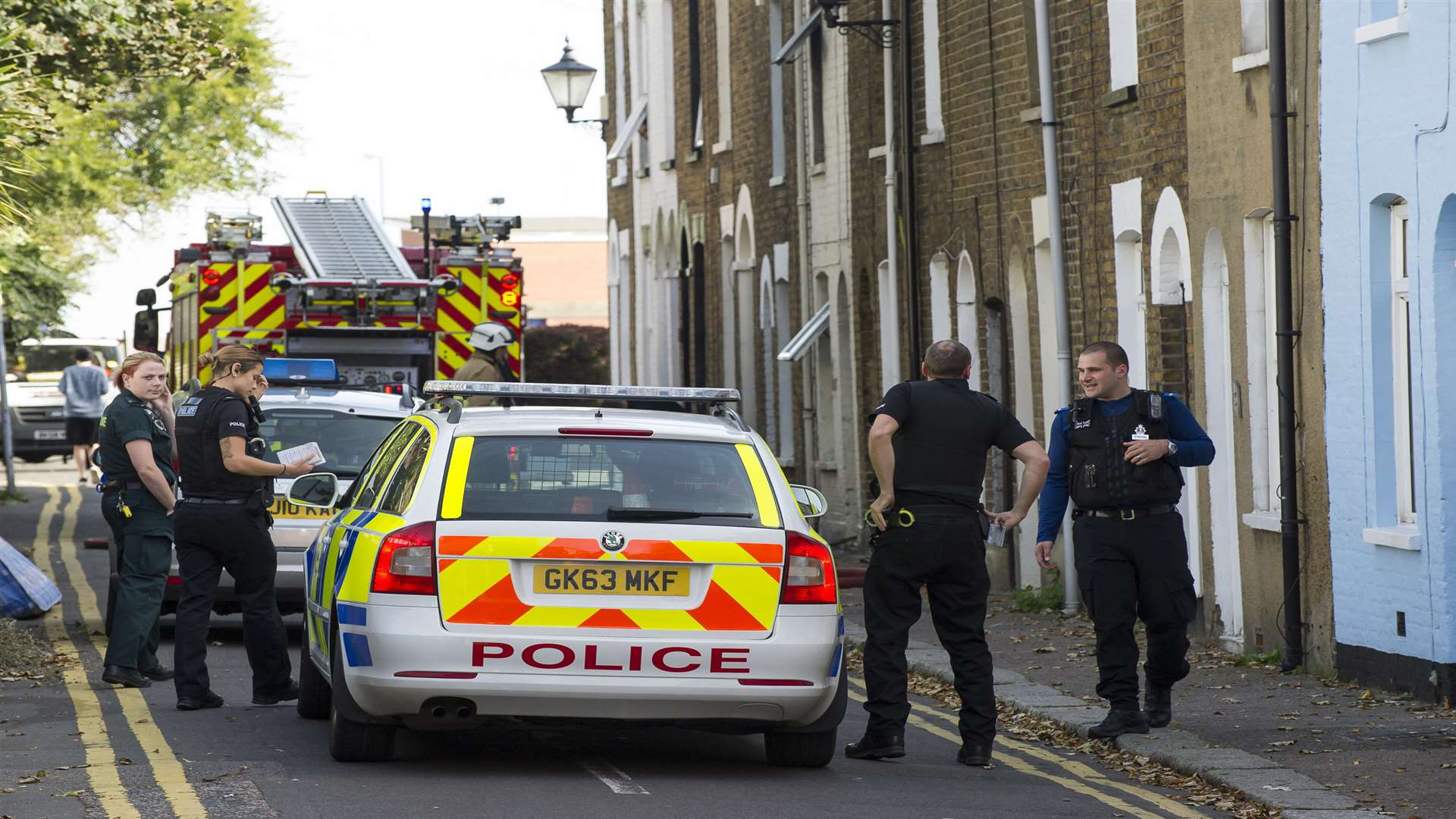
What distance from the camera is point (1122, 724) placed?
11.0 m

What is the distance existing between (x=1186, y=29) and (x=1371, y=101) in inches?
117

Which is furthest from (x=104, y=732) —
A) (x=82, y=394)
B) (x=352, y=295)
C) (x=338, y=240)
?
(x=82, y=394)

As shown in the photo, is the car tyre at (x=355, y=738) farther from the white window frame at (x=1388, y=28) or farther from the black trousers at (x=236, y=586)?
the white window frame at (x=1388, y=28)

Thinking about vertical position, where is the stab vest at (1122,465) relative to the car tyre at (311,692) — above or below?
above

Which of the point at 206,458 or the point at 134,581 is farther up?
→ the point at 206,458

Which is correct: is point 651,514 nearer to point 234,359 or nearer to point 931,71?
point 234,359

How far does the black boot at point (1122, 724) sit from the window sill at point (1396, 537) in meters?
2.18

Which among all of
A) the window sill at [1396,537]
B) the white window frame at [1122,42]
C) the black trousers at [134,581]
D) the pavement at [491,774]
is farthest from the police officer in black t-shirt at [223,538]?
the white window frame at [1122,42]

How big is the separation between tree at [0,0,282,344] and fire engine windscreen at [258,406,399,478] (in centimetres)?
220

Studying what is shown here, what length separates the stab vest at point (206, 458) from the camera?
11.6 metres

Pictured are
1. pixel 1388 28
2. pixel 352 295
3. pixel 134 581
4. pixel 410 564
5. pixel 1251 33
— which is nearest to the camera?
pixel 410 564

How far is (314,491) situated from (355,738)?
1886mm

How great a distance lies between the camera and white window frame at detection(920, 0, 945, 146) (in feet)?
69.7

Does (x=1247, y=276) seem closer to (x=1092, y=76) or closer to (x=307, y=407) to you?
(x=1092, y=76)
